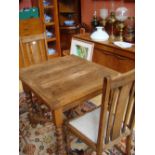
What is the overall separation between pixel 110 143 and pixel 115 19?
199 cm

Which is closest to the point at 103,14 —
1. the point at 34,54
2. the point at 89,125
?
the point at 34,54

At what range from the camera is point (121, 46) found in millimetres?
2449

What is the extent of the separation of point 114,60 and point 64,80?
3.94ft

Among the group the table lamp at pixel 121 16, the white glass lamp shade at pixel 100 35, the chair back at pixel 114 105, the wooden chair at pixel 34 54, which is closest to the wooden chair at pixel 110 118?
the chair back at pixel 114 105

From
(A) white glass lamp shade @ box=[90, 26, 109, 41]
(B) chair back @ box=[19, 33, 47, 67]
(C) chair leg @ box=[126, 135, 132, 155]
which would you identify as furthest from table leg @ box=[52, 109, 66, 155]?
(A) white glass lamp shade @ box=[90, 26, 109, 41]

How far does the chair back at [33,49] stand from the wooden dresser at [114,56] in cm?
83

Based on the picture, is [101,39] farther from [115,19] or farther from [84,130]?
[84,130]

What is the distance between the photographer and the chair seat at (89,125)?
1.39 meters

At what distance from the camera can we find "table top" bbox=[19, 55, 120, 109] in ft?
4.52

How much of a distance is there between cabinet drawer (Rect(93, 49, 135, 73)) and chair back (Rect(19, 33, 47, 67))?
86cm

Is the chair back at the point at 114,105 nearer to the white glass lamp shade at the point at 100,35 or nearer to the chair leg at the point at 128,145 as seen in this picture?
the chair leg at the point at 128,145

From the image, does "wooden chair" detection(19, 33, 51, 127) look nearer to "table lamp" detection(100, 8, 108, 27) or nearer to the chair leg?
the chair leg

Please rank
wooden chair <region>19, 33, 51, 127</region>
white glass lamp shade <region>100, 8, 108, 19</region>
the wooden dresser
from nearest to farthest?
wooden chair <region>19, 33, 51, 127</region>, the wooden dresser, white glass lamp shade <region>100, 8, 108, 19</region>
